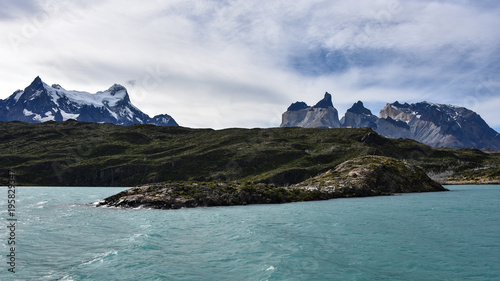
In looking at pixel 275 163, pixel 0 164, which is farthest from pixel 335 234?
pixel 0 164

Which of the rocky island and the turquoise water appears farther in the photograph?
the rocky island

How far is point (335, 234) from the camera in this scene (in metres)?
26.1

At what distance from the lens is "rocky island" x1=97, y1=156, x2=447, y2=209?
177ft

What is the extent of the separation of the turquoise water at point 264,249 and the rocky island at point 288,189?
64.5ft

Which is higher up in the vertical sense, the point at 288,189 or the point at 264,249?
the point at 288,189

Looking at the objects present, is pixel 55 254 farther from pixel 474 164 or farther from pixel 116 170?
pixel 474 164

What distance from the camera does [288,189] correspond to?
65688 millimetres

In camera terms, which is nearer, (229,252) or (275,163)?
(229,252)

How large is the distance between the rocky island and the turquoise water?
19.7 metres

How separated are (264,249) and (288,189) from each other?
44.8 m

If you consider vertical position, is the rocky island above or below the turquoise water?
above

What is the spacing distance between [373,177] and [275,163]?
10243 cm

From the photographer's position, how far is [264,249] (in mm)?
21453

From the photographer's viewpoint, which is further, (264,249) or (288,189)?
(288,189)
